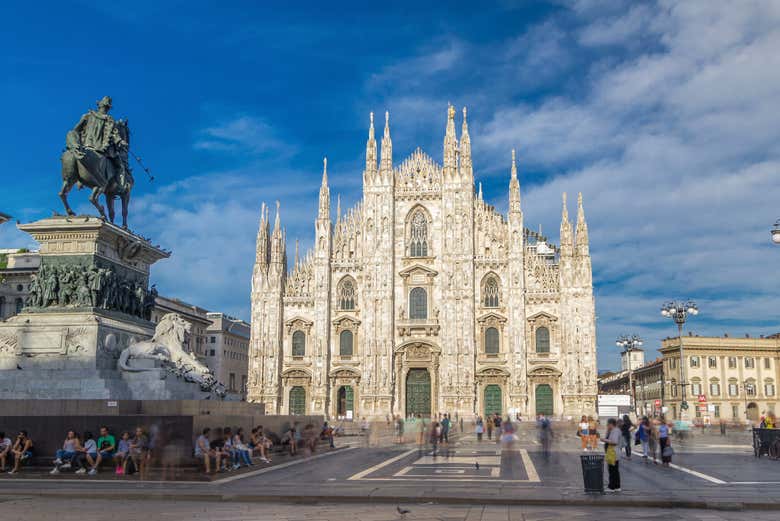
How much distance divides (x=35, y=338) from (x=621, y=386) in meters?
102

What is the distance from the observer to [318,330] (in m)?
56.9

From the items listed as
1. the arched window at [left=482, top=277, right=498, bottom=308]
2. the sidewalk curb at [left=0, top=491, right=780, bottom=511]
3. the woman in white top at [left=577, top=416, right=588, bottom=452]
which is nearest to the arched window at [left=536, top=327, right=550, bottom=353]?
the arched window at [left=482, top=277, right=498, bottom=308]

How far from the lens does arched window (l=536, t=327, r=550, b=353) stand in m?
55.2

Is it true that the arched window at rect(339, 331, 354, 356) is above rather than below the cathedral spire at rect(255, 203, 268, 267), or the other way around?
below

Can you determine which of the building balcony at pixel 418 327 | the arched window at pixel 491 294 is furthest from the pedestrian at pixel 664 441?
the building balcony at pixel 418 327

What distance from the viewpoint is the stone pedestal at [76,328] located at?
52.4ft

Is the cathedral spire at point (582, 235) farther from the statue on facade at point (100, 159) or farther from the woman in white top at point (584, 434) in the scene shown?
the statue on facade at point (100, 159)

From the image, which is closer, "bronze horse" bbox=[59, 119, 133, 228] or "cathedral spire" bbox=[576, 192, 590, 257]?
"bronze horse" bbox=[59, 119, 133, 228]

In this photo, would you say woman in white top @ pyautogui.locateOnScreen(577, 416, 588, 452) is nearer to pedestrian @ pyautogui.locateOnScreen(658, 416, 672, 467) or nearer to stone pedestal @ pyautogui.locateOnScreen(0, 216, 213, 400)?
pedestrian @ pyautogui.locateOnScreen(658, 416, 672, 467)

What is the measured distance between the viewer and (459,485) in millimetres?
15422

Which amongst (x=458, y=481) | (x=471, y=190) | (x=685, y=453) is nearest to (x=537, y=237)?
(x=471, y=190)

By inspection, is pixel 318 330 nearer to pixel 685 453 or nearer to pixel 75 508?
pixel 685 453

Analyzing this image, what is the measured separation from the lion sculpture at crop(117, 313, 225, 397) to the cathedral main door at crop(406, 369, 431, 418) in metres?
39.0

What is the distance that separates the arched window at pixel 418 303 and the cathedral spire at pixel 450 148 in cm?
874
